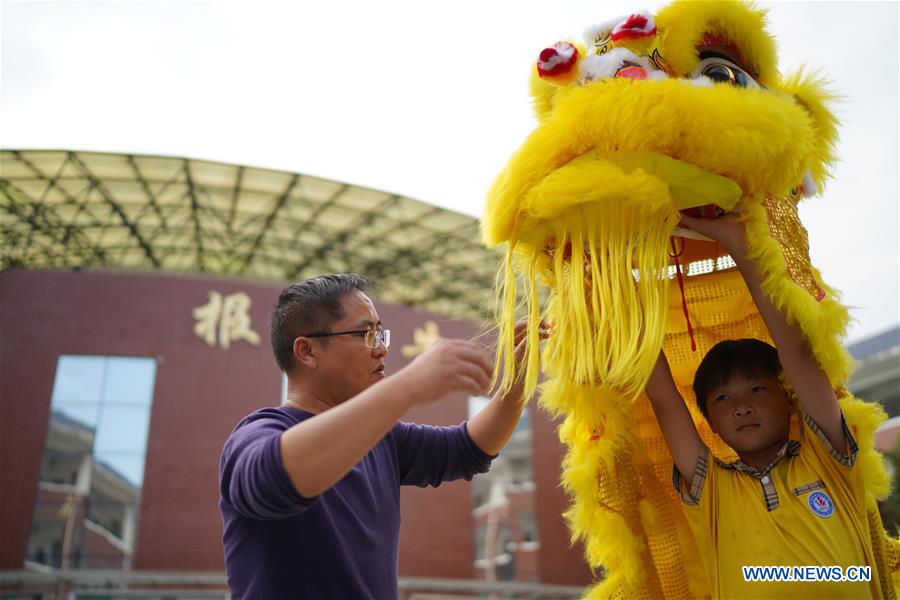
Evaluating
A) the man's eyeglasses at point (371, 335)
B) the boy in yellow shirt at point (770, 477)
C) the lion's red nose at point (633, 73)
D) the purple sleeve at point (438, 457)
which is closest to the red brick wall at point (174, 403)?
the purple sleeve at point (438, 457)

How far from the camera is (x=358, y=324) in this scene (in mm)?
1730

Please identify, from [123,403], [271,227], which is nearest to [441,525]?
[123,403]

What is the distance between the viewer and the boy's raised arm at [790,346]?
Answer: 154 centimetres

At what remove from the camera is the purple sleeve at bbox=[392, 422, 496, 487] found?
185cm

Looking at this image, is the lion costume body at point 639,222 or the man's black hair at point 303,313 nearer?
the lion costume body at point 639,222

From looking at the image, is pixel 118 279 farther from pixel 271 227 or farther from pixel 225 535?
pixel 225 535

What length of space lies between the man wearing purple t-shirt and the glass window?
31.9 ft

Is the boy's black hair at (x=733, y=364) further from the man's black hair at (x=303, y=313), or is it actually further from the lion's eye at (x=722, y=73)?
the man's black hair at (x=303, y=313)

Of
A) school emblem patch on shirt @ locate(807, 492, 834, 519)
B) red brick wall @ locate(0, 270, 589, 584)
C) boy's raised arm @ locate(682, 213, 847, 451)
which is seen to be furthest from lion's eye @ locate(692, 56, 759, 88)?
red brick wall @ locate(0, 270, 589, 584)

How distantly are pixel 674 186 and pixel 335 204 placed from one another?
35.8 feet

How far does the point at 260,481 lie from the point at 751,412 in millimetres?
1239

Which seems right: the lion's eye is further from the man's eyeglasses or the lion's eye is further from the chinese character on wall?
the chinese character on wall

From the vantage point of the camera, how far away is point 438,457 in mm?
1857

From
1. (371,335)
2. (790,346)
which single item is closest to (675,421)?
(790,346)
